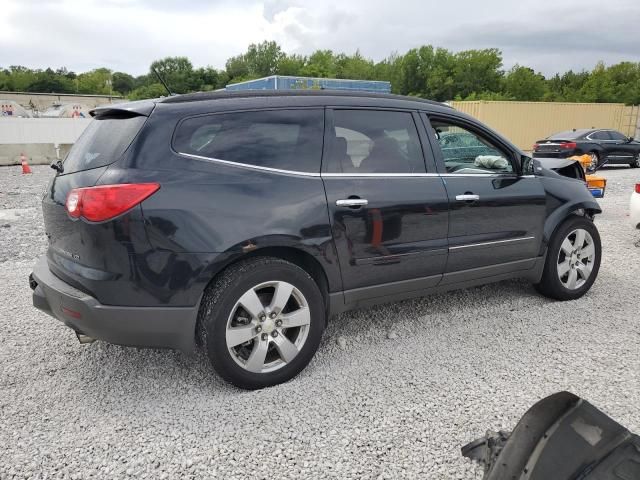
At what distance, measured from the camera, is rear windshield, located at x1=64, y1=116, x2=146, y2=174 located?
288 centimetres

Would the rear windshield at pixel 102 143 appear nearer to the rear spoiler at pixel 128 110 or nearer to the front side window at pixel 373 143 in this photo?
the rear spoiler at pixel 128 110

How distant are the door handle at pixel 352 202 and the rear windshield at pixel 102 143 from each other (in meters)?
1.25

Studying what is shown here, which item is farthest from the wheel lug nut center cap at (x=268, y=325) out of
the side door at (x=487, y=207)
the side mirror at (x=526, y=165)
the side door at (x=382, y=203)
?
the side mirror at (x=526, y=165)

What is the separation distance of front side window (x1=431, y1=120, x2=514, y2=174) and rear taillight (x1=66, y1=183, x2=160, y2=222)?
7.20ft

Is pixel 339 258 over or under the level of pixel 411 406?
over

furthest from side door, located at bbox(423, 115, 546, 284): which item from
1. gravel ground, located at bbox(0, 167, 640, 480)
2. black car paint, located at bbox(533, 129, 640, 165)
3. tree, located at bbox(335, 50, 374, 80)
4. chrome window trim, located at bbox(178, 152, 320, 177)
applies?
tree, located at bbox(335, 50, 374, 80)

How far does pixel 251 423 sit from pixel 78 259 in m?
1.32

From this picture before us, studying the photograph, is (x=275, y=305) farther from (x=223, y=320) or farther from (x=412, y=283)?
(x=412, y=283)

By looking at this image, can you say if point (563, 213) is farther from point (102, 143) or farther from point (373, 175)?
point (102, 143)

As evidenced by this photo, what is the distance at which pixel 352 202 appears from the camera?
129 inches

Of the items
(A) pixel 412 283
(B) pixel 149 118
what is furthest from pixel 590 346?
(B) pixel 149 118

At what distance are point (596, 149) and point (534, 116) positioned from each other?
37.3 feet

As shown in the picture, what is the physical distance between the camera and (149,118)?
2898 millimetres

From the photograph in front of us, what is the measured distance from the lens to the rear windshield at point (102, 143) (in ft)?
9.45
